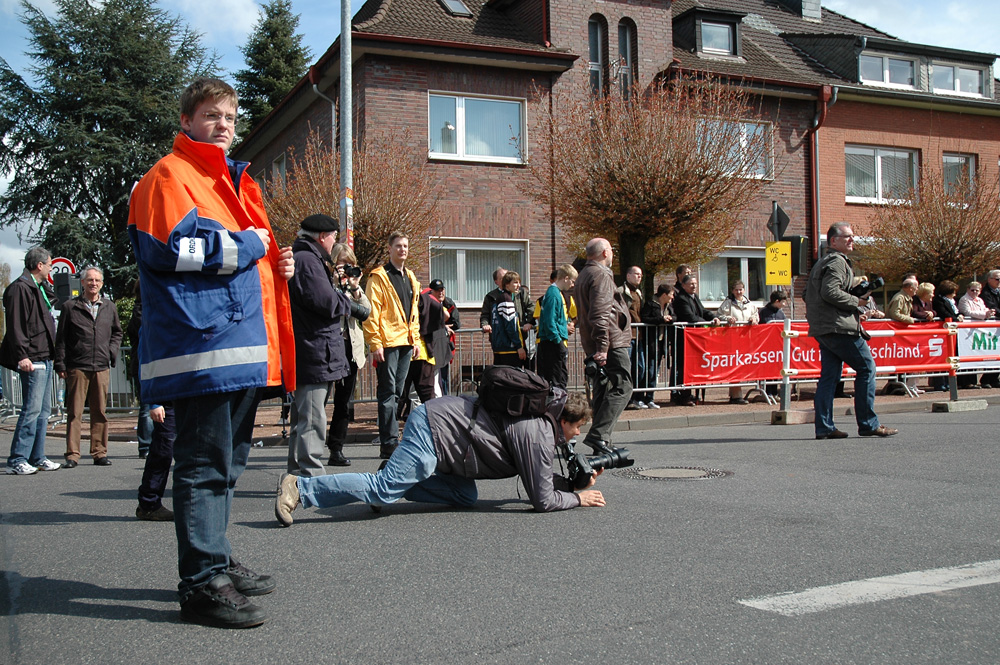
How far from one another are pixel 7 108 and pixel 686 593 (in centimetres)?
3961

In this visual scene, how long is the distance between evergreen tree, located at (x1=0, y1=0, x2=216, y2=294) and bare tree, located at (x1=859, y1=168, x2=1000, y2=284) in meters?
26.9

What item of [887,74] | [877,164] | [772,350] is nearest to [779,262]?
[772,350]

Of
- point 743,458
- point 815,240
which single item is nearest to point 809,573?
point 743,458

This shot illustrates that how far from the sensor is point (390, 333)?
8.25 m

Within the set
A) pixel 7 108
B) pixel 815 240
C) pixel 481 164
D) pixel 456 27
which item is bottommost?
pixel 815 240

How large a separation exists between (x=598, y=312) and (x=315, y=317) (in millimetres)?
2583

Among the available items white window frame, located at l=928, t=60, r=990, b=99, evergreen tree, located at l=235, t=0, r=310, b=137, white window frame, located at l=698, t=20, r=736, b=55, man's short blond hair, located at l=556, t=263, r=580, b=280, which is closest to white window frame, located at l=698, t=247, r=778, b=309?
white window frame, located at l=698, t=20, r=736, b=55

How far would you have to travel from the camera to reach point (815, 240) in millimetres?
24250

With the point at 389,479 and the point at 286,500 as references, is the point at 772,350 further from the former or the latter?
the point at 286,500

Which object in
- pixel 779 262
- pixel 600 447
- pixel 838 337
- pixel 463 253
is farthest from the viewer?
pixel 463 253

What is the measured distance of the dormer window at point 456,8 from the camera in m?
21.8

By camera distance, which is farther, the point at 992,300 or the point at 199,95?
the point at 992,300

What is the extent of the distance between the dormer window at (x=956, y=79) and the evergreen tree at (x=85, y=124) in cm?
2735

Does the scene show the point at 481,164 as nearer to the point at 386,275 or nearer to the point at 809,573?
the point at 386,275
